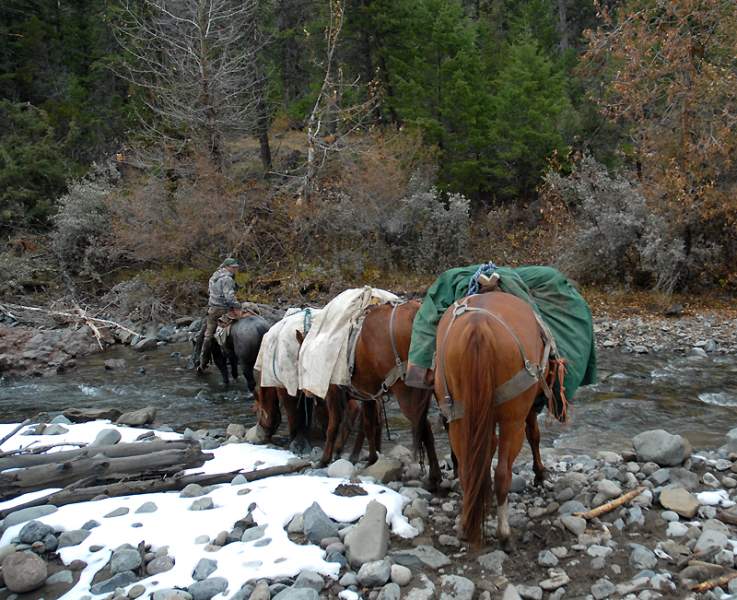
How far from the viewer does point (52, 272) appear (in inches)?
757

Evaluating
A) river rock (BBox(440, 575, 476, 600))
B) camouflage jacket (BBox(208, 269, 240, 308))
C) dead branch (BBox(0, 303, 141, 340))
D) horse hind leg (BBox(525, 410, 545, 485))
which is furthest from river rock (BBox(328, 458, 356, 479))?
dead branch (BBox(0, 303, 141, 340))

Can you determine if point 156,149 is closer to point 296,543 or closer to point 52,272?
point 52,272

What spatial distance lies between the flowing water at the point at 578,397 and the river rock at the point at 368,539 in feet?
10.3

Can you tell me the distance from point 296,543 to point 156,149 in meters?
18.8

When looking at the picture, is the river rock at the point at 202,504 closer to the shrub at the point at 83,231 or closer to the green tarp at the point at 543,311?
the green tarp at the point at 543,311

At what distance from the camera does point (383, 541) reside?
158 inches

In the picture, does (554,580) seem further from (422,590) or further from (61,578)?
(61,578)

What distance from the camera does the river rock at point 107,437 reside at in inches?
265

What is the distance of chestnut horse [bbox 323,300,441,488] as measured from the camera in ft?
17.3

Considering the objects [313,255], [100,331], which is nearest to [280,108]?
[313,255]

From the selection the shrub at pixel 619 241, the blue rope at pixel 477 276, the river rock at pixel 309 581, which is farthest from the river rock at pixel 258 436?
the shrub at pixel 619 241

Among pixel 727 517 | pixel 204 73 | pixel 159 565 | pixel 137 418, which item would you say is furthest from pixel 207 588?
pixel 204 73

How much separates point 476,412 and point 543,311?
1356 millimetres

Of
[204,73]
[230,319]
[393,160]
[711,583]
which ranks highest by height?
[204,73]
